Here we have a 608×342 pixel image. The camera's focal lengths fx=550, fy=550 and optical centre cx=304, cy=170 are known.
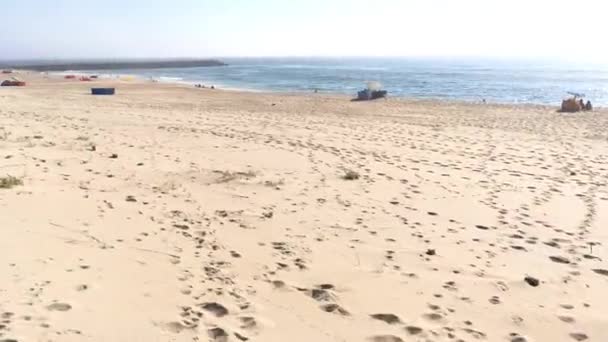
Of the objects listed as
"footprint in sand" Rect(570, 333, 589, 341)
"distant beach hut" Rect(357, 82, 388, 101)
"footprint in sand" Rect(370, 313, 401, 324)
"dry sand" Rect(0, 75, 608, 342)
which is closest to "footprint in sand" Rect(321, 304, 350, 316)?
"dry sand" Rect(0, 75, 608, 342)

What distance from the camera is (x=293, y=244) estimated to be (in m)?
5.60

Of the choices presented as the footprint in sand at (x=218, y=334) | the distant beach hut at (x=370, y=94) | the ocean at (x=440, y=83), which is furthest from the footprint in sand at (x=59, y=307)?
the ocean at (x=440, y=83)

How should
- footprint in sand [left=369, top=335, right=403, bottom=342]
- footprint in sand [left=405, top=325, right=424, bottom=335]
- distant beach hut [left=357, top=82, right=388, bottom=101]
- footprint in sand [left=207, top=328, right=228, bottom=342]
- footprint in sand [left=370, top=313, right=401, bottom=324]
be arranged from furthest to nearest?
distant beach hut [left=357, top=82, right=388, bottom=101] < footprint in sand [left=370, top=313, right=401, bottom=324] < footprint in sand [left=405, top=325, right=424, bottom=335] < footprint in sand [left=369, top=335, right=403, bottom=342] < footprint in sand [left=207, top=328, right=228, bottom=342]

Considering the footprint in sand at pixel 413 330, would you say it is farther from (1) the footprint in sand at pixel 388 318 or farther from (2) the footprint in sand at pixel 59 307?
(2) the footprint in sand at pixel 59 307

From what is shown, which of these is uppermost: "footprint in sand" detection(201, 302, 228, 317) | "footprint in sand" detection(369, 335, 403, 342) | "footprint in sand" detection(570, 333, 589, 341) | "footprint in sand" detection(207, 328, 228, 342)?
"footprint in sand" detection(201, 302, 228, 317)

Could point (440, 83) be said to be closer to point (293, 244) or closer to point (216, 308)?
point (293, 244)

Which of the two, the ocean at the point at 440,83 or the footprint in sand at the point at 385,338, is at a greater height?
the ocean at the point at 440,83

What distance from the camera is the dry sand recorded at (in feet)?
12.8

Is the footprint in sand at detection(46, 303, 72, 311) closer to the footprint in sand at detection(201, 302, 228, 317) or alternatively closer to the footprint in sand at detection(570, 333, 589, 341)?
the footprint in sand at detection(201, 302, 228, 317)

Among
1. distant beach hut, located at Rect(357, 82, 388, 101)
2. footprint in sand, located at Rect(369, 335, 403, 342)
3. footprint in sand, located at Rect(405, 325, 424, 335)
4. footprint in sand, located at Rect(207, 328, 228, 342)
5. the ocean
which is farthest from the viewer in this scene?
the ocean

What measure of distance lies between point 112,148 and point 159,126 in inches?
167

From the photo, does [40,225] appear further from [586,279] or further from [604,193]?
[604,193]

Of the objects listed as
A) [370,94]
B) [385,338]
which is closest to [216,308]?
[385,338]

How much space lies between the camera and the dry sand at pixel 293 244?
12.8 ft
